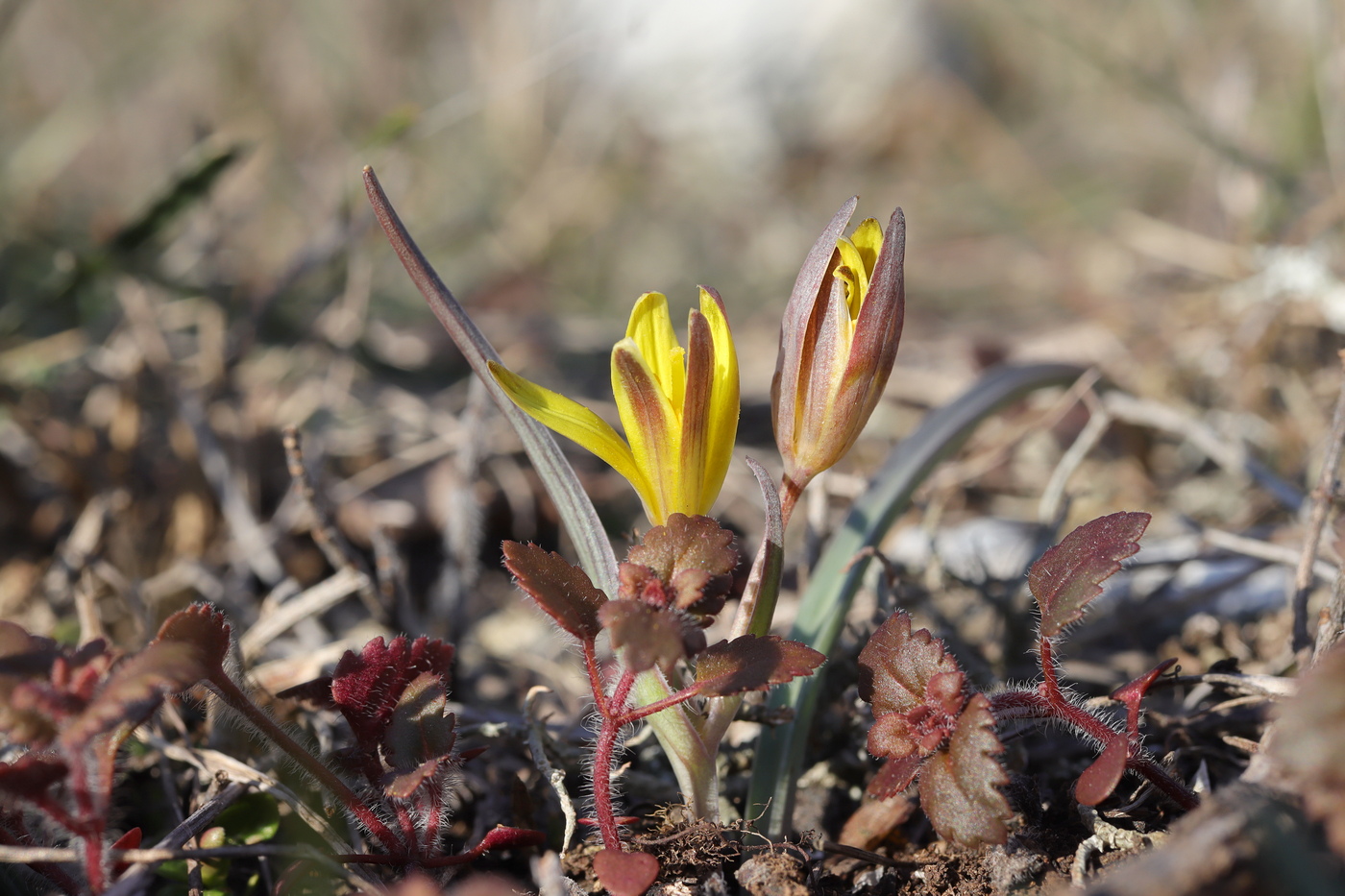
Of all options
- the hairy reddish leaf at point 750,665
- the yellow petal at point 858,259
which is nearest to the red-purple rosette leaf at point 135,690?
the hairy reddish leaf at point 750,665

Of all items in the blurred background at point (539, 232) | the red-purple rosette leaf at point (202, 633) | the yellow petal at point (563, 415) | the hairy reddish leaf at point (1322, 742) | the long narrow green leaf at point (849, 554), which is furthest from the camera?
the blurred background at point (539, 232)

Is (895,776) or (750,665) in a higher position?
(750,665)

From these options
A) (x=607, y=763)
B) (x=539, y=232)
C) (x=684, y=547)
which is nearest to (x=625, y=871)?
(x=607, y=763)

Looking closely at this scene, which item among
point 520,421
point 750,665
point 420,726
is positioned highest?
point 520,421

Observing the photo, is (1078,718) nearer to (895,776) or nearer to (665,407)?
(895,776)

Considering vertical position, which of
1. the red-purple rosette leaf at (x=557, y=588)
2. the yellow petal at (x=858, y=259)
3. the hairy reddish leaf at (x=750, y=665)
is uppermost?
the yellow petal at (x=858, y=259)

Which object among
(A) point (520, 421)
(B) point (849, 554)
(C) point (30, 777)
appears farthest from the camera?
(B) point (849, 554)

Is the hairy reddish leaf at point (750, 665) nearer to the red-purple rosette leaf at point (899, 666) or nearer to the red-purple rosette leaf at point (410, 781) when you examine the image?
the red-purple rosette leaf at point (899, 666)
